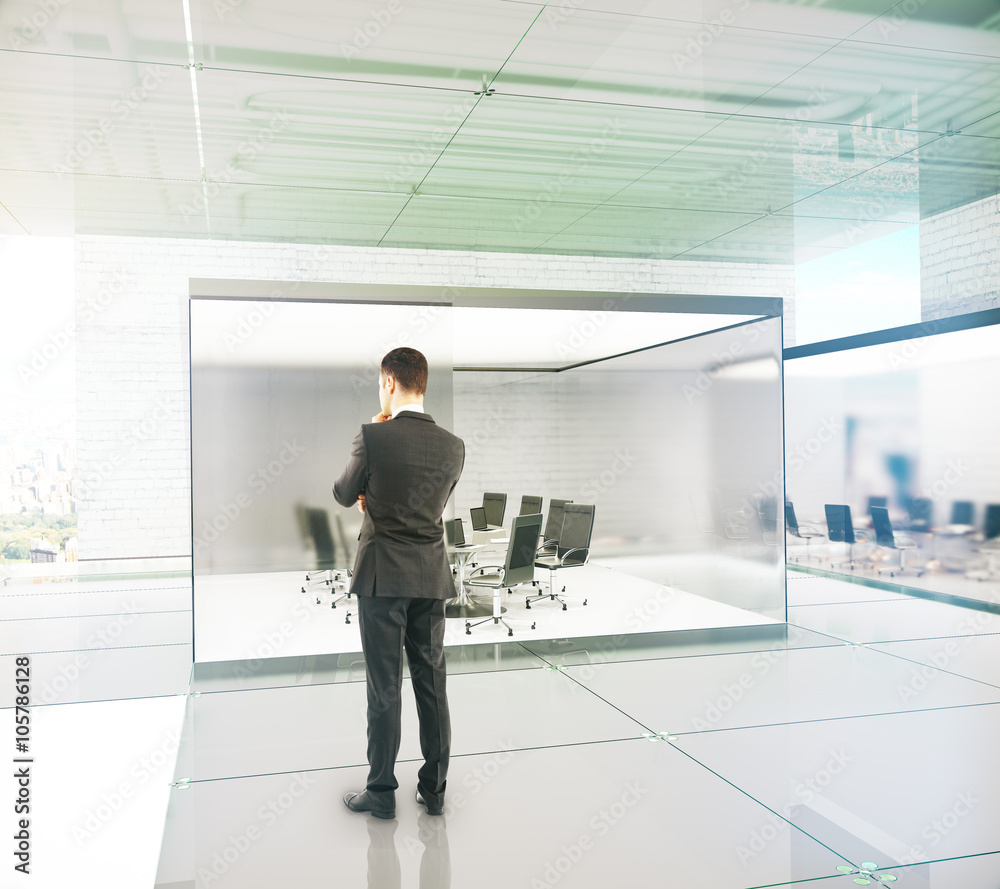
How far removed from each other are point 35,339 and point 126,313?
86 cm

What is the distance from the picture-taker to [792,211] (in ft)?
21.7

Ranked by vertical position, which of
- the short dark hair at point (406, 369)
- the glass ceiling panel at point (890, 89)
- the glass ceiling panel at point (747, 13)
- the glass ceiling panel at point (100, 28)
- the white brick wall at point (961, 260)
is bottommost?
the short dark hair at point (406, 369)

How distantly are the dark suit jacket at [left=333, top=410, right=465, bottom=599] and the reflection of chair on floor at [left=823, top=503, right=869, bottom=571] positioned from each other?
574 cm

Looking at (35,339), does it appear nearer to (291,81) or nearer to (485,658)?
(291,81)

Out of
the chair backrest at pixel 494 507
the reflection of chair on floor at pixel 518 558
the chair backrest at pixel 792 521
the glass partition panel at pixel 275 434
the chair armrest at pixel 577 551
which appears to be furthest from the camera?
the chair backrest at pixel 494 507

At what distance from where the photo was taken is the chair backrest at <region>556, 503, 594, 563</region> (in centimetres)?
708

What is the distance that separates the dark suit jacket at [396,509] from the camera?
2656mm

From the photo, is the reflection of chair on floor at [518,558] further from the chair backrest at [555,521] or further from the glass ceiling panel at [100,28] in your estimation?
the glass ceiling panel at [100,28]

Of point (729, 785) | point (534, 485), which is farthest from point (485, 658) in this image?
point (534, 485)

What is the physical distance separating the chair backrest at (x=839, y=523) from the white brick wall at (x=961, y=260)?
199 centimetres

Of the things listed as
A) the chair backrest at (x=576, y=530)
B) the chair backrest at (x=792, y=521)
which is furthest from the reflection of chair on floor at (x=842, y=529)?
the chair backrest at (x=576, y=530)

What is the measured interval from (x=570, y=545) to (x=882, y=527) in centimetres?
273

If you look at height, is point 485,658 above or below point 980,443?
below

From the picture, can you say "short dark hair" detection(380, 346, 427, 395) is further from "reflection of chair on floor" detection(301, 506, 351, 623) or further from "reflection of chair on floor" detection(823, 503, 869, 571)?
"reflection of chair on floor" detection(823, 503, 869, 571)
